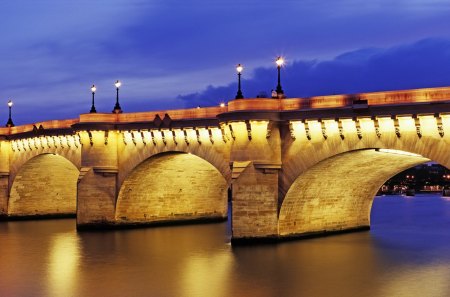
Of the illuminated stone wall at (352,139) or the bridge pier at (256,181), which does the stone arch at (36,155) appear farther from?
the illuminated stone wall at (352,139)

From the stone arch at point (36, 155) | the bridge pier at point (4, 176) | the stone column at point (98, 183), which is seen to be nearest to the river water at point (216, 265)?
the stone column at point (98, 183)

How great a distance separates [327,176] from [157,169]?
13.9 meters

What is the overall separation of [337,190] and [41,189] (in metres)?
30.6

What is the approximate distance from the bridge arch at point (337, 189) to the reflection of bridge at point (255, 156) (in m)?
0.09

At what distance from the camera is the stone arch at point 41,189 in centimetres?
5953

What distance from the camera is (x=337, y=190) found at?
130 feet

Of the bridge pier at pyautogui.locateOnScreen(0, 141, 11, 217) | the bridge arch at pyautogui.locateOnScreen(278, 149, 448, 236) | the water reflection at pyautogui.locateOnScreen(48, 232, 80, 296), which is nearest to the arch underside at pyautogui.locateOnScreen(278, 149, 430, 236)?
the bridge arch at pyautogui.locateOnScreen(278, 149, 448, 236)

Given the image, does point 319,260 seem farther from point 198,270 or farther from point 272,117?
point 272,117

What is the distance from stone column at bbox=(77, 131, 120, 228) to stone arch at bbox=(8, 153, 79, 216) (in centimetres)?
1321

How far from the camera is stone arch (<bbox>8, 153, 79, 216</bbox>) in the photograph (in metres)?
59.5

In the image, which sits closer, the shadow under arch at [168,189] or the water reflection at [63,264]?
the water reflection at [63,264]

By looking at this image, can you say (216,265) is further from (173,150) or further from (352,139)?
(173,150)

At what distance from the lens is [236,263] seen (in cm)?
3088

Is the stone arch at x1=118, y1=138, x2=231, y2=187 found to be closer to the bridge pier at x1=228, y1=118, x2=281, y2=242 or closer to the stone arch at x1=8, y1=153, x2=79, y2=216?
the bridge pier at x1=228, y1=118, x2=281, y2=242
